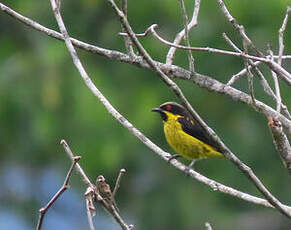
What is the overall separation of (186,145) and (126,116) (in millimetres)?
4292

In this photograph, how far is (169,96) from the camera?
488 inches

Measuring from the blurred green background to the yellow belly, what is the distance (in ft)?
11.5

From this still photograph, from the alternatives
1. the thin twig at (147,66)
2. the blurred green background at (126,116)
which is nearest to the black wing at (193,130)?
the thin twig at (147,66)

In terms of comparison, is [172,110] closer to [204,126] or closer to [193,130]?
[193,130]

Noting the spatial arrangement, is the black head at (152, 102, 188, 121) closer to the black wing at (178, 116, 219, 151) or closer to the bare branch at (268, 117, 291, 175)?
the black wing at (178, 116, 219, 151)

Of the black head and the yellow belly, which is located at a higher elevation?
the black head

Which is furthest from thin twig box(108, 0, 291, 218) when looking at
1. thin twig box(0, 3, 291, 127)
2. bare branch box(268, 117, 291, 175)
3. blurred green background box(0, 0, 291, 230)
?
blurred green background box(0, 0, 291, 230)

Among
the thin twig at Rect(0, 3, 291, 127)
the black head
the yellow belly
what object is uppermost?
the thin twig at Rect(0, 3, 291, 127)

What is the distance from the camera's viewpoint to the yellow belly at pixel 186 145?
6.94 metres

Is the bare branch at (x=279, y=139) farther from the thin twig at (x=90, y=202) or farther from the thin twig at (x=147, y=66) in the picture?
the thin twig at (x=90, y=202)

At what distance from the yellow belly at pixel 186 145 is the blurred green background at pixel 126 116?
11.5ft

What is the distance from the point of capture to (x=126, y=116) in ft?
36.7

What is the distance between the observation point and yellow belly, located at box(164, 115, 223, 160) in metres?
6.94

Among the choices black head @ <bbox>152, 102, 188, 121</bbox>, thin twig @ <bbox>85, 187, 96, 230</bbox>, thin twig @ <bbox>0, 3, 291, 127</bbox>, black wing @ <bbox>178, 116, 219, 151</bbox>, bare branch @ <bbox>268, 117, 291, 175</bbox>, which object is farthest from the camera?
black head @ <bbox>152, 102, 188, 121</bbox>
